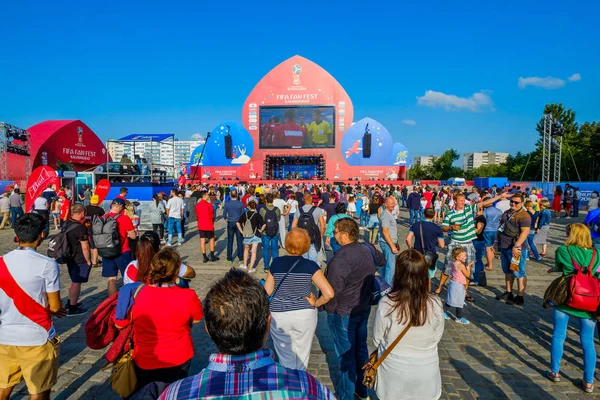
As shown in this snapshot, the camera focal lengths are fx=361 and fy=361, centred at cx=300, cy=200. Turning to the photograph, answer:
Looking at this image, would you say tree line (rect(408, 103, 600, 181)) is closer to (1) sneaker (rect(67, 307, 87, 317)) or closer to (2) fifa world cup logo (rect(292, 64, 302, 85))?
(2) fifa world cup logo (rect(292, 64, 302, 85))

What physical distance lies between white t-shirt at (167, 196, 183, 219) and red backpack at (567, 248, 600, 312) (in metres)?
9.14

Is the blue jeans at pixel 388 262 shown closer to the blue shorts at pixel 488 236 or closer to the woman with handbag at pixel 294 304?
the blue shorts at pixel 488 236

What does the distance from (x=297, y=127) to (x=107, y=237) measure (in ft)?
108

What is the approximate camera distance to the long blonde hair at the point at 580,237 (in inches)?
138

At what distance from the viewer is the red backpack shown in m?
3.27

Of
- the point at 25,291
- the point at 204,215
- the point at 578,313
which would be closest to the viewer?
the point at 25,291

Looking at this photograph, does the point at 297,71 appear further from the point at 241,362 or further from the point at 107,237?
the point at 241,362

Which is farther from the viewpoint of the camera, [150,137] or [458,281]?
[150,137]

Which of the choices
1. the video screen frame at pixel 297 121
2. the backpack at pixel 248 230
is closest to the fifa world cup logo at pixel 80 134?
the video screen frame at pixel 297 121

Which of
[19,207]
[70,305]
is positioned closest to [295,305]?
[70,305]

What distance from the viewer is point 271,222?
7.49 meters

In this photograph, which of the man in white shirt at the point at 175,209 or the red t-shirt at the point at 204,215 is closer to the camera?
the red t-shirt at the point at 204,215

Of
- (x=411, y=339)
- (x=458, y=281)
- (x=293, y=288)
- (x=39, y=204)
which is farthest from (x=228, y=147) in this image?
(x=411, y=339)

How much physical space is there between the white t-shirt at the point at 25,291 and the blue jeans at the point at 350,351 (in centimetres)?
235
